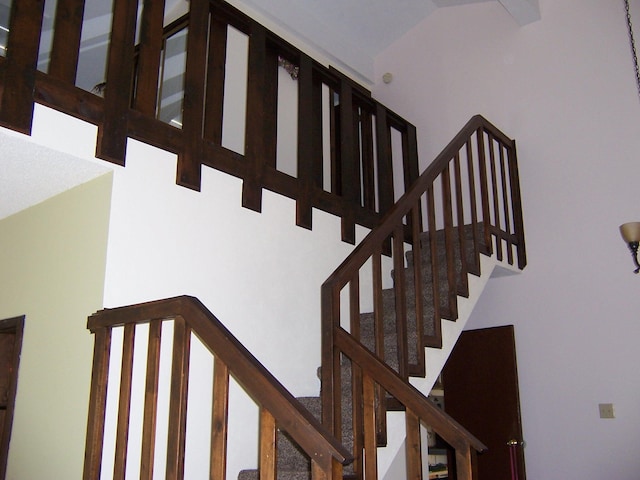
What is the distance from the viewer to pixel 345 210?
424cm

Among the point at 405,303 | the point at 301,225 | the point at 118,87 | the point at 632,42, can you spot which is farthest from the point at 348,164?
the point at 632,42

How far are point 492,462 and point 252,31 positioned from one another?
3653 mm

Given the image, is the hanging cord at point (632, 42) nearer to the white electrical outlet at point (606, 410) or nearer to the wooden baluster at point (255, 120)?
the white electrical outlet at point (606, 410)

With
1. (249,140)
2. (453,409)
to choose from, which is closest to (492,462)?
(453,409)

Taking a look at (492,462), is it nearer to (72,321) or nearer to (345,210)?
(345,210)

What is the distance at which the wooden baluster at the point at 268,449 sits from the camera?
1.78 m

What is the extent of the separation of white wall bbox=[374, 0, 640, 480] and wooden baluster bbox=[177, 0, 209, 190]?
2838 mm

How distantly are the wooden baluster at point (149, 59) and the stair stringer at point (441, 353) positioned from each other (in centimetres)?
200

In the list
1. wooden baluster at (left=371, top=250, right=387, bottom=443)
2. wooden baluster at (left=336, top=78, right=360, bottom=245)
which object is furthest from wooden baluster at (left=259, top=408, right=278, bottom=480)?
wooden baluster at (left=336, top=78, right=360, bottom=245)

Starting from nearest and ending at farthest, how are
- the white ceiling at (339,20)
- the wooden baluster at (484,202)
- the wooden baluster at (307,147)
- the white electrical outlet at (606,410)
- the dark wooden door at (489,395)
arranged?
the wooden baluster at (307,147)
the white electrical outlet at (606,410)
the wooden baluster at (484,202)
the dark wooden door at (489,395)
the white ceiling at (339,20)

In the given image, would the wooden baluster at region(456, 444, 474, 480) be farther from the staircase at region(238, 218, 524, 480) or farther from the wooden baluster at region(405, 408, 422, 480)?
the staircase at region(238, 218, 524, 480)

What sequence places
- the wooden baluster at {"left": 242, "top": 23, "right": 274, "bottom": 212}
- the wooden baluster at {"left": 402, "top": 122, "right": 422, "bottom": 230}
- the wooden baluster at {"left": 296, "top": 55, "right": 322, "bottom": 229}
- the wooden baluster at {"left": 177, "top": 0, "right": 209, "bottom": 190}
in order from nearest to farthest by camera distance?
the wooden baluster at {"left": 177, "top": 0, "right": 209, "bottom": 190}
the wooden baluster at {"left": 242, "top": 23, "right": 274, "bottom": 212}
the wooden baluster at {"left": 296, "top": 55, "right": 322, "bottom": 229}
the wooden baluster at {"left": 402, "top": 122, "right": 422, "bottom": 230}

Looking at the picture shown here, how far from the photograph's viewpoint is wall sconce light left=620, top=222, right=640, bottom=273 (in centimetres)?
401

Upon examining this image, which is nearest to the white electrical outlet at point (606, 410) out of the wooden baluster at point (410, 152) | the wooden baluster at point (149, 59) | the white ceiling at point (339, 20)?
the wooden baluster at point (410, 152)
